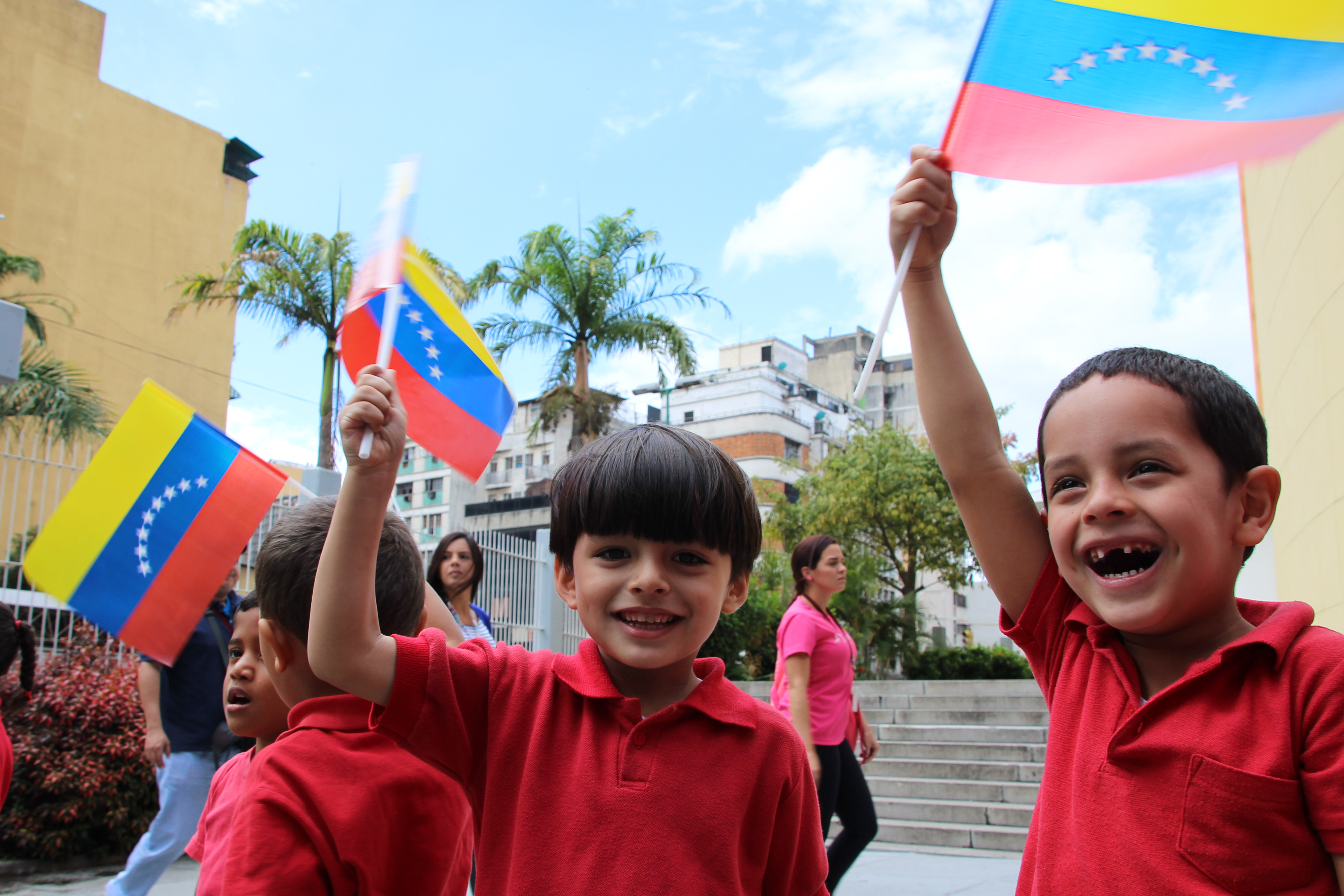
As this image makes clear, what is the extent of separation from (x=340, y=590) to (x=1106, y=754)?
1.01 metres

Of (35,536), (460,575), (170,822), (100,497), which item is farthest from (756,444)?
(100,497)

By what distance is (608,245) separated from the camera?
17.9 meters

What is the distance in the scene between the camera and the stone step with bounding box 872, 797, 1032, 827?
825cm

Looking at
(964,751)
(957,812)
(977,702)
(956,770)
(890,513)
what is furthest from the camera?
(890,513)

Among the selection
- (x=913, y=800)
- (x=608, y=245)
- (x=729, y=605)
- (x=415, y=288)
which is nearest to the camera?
Result: (x=729, y=605)

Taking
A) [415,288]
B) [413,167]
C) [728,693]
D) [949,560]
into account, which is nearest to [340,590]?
[728,693]

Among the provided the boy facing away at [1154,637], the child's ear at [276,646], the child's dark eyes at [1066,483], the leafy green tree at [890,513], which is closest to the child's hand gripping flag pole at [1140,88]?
the boy facing away at [1154,637]

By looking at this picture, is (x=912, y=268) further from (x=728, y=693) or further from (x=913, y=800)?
A: (x=913, y=800)

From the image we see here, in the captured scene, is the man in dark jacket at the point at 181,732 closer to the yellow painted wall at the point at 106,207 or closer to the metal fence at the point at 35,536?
the metal fence at the point at 35,536

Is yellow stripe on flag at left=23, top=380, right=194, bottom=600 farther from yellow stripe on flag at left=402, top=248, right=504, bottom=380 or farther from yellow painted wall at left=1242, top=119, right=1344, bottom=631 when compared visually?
yellow painted wall at left=1242, top=119, right=1344, bottom=631

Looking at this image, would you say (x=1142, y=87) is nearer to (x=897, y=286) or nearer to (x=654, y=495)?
(x=897, y=286)

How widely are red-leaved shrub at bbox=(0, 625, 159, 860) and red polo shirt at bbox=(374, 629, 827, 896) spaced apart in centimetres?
596

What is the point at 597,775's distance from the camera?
1.46m

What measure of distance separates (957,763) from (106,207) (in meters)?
25.2
